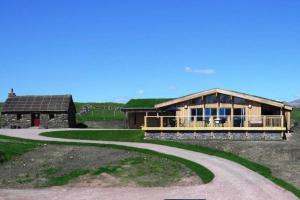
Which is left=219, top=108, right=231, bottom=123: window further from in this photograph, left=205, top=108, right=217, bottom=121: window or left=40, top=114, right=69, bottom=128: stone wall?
left=40, top=114, right=69, bottom=128: stone wall

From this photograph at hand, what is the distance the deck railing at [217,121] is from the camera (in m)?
46.6

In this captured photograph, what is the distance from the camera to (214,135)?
4766 centimetres

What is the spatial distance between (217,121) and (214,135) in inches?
59.5

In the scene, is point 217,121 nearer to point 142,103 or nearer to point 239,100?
point 239,100

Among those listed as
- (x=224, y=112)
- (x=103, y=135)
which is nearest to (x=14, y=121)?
(x=103, y=135)

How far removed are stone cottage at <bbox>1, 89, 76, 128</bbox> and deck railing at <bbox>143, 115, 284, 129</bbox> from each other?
22288 millimetres

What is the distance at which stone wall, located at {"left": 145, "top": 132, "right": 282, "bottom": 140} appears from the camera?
4625cm

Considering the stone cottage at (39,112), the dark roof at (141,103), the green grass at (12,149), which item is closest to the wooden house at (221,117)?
the dark roof at (141,103)

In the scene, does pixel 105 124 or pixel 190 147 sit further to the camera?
pixel 105 124

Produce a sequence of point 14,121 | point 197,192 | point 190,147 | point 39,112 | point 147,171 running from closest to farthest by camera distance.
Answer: point 197,192
point 147,171
point 190,147
point 39,112
point 14,121

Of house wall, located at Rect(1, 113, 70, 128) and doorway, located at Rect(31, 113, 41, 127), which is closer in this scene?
house wall, located at Rect(1, 113, 70, 128)

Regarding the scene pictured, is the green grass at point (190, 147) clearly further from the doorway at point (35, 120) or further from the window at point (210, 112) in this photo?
the doorway at point (35, 120)

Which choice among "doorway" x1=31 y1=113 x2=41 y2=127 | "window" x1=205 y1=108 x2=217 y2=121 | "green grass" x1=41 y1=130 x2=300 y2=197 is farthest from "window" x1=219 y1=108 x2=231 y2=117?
"doorway" x1=31 y1=113 x2=41 y2=127

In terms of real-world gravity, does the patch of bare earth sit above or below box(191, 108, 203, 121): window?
below
